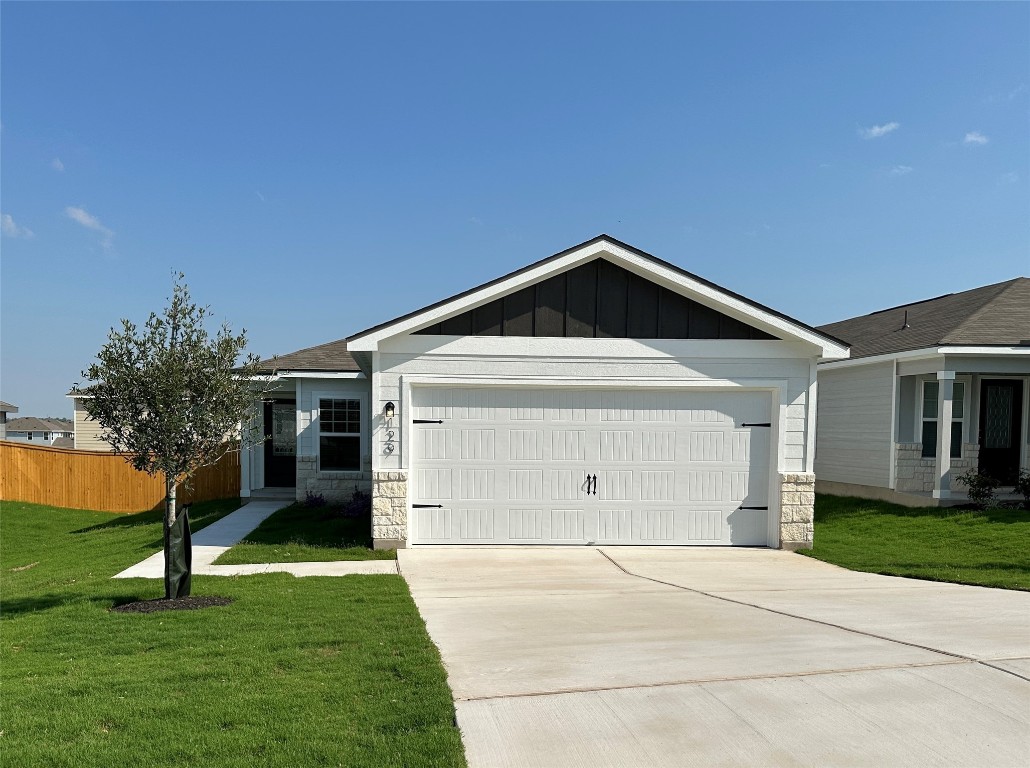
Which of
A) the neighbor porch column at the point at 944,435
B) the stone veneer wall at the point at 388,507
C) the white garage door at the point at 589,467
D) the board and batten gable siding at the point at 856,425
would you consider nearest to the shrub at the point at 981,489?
the neighbor porch column at the point at 944,435

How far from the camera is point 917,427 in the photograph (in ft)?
48.8

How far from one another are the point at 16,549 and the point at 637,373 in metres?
12.0

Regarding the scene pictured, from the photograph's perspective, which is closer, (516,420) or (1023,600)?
(1023,600)

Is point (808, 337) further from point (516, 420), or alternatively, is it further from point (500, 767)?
point (500, 767)

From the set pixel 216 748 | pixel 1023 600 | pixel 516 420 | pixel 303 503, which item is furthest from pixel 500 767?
pixel 303 503

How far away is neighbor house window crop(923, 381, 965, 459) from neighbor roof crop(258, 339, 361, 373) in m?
11.9

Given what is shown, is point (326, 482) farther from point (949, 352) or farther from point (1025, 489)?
point (1025, 489)

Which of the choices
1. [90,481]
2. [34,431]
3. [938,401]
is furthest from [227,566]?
[34,431]

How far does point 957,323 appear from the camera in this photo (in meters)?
14.7

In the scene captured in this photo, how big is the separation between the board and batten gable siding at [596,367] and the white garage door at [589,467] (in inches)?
10.7

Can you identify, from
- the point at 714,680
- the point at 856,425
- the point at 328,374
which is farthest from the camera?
the point at 856,425

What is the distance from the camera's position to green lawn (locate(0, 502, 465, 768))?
12.3ft

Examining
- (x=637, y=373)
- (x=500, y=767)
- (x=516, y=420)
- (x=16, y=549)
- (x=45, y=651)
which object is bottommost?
(x=16, y=549)

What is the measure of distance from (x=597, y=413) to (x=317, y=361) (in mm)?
7345
